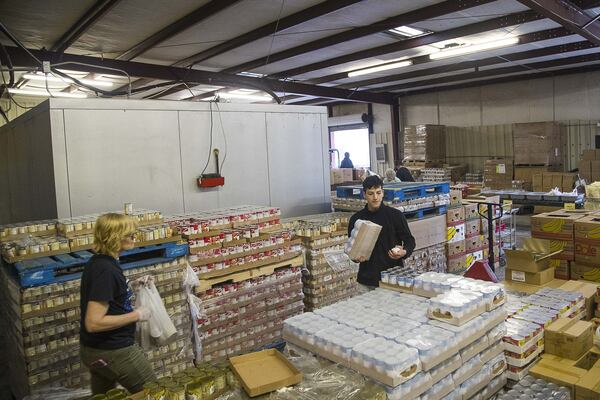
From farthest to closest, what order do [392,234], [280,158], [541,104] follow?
1. [541,104]
2. [280,158]
3. [392,234]

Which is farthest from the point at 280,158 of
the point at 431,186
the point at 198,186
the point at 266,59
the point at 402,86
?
the point at 402,86

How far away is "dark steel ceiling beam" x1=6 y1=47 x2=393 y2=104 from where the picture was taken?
7965 mm

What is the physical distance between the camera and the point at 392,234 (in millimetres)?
4516

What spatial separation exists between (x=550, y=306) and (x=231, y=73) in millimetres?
9016

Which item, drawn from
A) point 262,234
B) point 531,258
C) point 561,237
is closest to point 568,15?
point 561,237

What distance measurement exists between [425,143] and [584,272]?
10127 millimetres

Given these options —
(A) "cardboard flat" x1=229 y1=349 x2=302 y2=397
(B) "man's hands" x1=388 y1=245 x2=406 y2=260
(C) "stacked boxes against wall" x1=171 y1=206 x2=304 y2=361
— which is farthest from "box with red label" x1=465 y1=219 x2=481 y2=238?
(A) "cardboard flat" x1=229 y1=349 x2=302 y2=397

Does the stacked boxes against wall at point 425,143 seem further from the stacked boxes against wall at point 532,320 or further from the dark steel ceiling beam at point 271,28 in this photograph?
the stacked boxes against wall at point 532,320

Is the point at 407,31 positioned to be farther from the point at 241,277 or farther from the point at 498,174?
the point at 498,174

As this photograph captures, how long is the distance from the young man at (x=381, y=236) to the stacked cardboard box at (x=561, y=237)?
2235mm

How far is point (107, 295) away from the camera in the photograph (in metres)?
2.95

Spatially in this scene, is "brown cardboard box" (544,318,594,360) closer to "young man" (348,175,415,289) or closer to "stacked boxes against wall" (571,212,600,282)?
"young man" (348,175,415,289)

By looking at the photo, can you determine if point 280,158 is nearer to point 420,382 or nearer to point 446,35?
point 446,35

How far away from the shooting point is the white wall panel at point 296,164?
707cm
